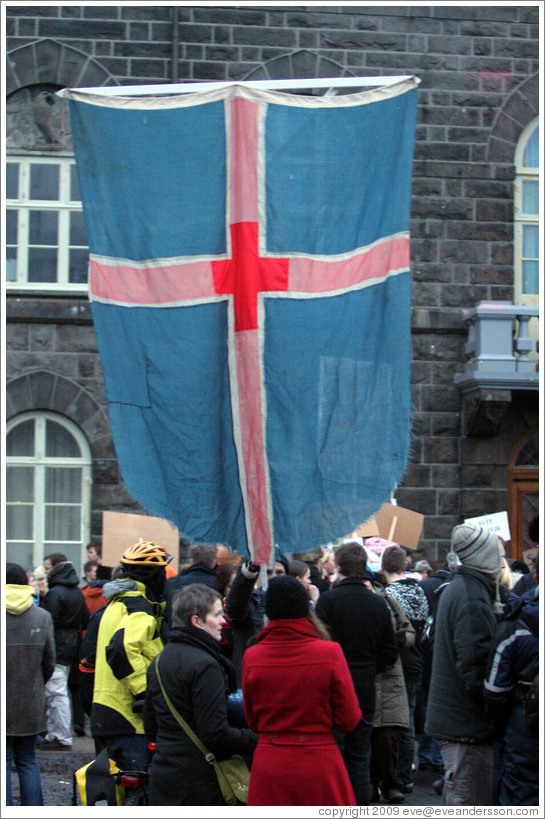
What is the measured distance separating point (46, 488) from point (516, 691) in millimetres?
10109

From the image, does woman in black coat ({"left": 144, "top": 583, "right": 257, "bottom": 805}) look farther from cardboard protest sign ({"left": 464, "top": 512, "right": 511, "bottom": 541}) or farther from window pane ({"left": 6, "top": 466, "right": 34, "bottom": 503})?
window pane ({"left": 6, "top": 466, "right": 34, "bottom": 503})

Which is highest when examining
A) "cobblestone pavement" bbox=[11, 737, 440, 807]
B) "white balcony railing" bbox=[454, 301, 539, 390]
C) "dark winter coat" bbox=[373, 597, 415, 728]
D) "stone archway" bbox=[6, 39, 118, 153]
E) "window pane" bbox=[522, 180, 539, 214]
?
"stone archway" bbox=[6, 39, 118, 153]

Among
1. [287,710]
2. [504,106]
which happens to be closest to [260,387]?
[287,710]

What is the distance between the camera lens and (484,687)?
17.8ft

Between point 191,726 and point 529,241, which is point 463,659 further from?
point 529,241

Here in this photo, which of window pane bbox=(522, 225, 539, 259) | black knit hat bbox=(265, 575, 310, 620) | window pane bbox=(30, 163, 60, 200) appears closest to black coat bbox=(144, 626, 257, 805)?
black knit hat bbox=(265, 575, 310, 620)

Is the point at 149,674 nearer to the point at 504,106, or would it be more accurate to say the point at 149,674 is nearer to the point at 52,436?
the point at 52,436

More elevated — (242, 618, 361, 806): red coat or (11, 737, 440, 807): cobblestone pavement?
(242, 618, 361, 806): red coat

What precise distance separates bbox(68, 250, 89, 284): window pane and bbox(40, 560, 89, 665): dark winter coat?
5.00 m

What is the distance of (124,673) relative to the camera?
19.7 ft

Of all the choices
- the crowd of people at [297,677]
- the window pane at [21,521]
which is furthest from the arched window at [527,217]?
the crowd of people at [297,677]

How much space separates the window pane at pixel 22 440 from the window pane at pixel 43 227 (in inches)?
92.4

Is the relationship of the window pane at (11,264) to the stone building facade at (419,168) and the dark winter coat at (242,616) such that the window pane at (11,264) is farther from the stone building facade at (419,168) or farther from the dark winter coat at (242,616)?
the dark winter coat at (242,616)

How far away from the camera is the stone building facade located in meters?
14.5
